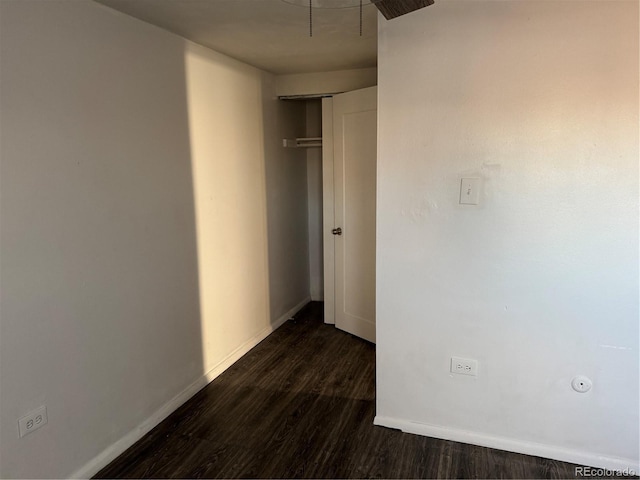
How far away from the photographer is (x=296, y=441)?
237 centimetres

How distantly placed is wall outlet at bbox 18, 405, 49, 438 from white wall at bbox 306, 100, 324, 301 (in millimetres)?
2992

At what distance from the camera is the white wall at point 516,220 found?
192cm

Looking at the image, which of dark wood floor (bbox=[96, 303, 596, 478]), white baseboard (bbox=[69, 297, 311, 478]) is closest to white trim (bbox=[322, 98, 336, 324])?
white baseboard (bbox=[69, 297, 311, 478])

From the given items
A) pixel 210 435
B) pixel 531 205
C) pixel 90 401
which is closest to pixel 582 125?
pixel 531 205

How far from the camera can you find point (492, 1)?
1.97 meters

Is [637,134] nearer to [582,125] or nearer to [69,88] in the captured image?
[582,125]

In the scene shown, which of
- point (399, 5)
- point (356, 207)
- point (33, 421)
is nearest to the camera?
point (399, 5)

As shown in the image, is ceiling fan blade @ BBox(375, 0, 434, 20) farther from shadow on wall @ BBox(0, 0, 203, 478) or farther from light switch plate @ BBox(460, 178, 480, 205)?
shadow on wall @ BBox(0, 0, 203, 478)

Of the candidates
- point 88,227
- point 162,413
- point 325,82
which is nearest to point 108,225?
point 88,227

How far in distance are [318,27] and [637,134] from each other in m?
1.60

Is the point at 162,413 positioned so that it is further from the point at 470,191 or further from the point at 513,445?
the point at 470,191

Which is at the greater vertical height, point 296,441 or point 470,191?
point 470,191

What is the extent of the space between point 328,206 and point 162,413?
79.1 inches

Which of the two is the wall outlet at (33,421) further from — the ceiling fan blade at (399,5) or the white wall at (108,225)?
the ceiling fan blade at (399,5)
